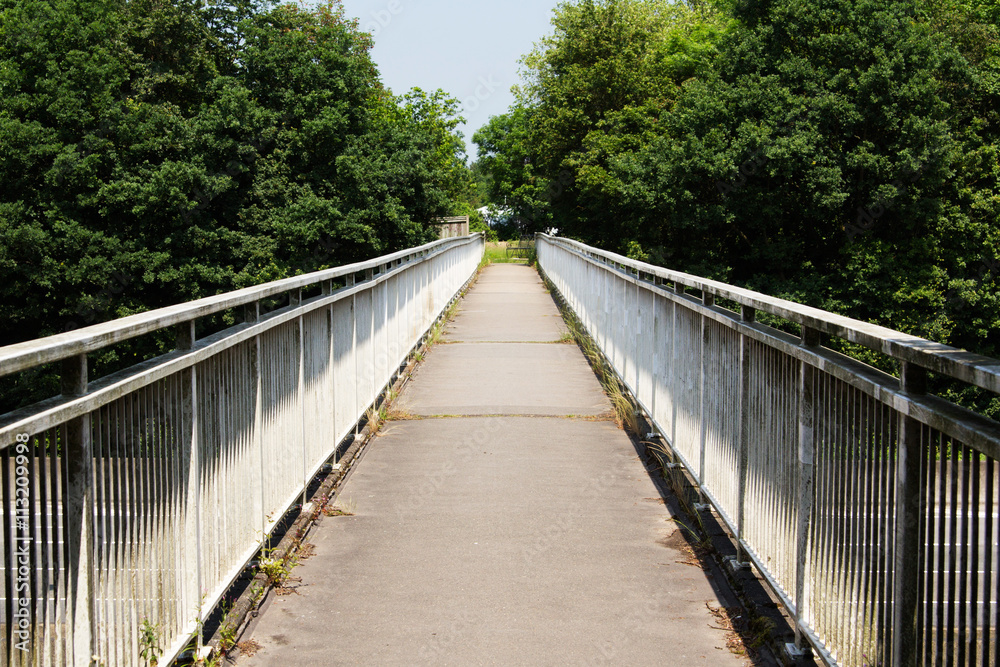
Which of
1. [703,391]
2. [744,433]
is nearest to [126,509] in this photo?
[744,433]

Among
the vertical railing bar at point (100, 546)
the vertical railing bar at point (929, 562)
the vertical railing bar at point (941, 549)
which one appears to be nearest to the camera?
the vertical railing bar at point (941, 549)

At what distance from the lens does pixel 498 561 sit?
16.7 feet

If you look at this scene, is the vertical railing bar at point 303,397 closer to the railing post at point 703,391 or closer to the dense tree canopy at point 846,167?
the railing post at point 703,391

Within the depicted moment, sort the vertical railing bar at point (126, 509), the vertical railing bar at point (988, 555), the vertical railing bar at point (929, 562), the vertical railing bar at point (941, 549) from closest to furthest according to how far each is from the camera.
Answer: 1. the vertical railing bar at point (988, 555)
2. the vertical railing bar at point (941, 549)
3. the vertical railing bar at point (929, 562)
4. the vertical railing bar at point (126, 509)

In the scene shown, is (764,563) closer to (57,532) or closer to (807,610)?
(807,610)

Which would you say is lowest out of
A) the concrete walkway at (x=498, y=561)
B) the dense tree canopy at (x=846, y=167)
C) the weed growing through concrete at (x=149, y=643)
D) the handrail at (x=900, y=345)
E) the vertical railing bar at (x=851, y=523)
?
the concrete walkway at (x=498, y=561)

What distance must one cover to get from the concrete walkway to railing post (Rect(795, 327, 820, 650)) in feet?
1.41

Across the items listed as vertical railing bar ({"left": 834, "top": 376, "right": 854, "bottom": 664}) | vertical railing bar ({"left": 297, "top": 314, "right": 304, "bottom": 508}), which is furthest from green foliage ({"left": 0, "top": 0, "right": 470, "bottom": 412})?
vertical railing bar ({"left": 834, "top": 376, "right": 854, "bottom": 664})

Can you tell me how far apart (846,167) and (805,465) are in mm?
33257

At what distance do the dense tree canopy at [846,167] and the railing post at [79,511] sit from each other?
3300 cm

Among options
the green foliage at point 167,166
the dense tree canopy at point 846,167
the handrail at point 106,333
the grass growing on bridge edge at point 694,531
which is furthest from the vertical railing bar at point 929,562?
the green foliage at point 167,166

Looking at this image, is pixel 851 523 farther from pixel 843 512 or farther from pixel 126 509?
pixel 126 509

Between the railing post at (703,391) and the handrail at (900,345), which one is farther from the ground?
the handrail at (900,345)

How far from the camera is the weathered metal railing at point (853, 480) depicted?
246 cm
